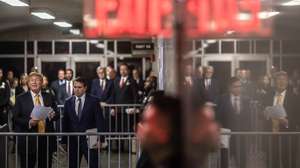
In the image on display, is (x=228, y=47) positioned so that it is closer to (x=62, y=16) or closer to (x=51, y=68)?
(x=51, y=68)

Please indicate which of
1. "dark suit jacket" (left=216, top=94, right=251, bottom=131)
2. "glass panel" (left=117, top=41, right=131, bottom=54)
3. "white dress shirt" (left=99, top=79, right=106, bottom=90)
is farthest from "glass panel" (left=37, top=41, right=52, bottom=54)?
"dark suit jacket" (left=216, top=94, right=251, bottom=131)

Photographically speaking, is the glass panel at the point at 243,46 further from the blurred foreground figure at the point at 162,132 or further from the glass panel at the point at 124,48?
the blurred foreground figure at the point at 162,132

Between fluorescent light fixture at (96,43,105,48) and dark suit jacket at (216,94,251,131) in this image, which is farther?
fluorescent light fixture at (96,43,105,48)

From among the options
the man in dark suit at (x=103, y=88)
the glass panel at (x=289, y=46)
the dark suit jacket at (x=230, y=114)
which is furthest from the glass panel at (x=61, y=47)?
the dark suit jacket at (x=230, y=114)

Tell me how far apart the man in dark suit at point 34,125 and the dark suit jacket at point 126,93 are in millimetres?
5660

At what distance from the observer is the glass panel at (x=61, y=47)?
26.9 m

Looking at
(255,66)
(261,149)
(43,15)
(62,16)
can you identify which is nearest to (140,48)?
(62,16)

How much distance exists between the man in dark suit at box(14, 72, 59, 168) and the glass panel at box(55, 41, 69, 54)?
17638 millimetres

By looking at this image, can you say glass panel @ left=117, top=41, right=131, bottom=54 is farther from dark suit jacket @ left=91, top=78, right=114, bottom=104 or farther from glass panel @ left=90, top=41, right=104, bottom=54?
dark suit jacket @ left=91, top=78, right=114, bottom=104

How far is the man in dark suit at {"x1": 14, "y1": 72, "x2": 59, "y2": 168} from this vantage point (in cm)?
853

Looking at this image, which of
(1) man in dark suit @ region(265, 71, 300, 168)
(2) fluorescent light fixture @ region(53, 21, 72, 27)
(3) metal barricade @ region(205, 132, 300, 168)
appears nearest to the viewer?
(3) metal barricade @ region(205, 132, 300, 168)

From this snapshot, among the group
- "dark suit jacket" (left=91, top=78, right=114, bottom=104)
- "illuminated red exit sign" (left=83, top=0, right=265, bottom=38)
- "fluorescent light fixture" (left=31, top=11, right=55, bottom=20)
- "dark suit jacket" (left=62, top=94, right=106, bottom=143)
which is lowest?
"dark suit jacket" (left=62, top=94, right=106, bottom=143)

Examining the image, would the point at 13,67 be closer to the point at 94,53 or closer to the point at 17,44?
the point at 17,44

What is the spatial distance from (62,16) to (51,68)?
18.8 feet
